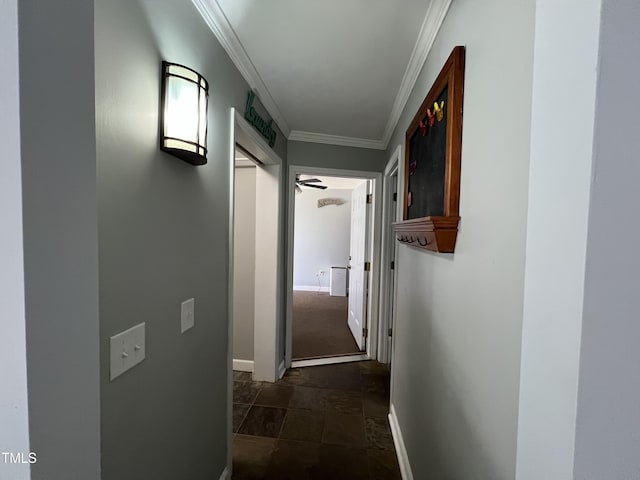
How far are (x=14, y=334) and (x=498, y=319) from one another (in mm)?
970

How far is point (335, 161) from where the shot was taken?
279cm

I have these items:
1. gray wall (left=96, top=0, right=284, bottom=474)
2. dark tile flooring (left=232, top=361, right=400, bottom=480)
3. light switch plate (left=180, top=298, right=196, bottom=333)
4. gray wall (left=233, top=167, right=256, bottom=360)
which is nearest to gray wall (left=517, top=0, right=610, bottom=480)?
gray wall (left=96, top=0, right=284, bottom=474)

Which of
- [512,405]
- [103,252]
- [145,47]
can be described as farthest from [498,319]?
[145,47]

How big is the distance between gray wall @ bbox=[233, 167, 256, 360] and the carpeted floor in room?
86 centimetres

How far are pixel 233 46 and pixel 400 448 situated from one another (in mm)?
2593

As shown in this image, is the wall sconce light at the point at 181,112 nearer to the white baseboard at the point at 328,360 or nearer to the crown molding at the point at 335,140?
the crown molding at the point at 335,140

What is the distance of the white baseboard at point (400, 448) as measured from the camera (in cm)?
153

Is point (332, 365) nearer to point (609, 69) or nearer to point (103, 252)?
point (103, 252)

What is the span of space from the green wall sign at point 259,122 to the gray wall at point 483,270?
42.8 inches

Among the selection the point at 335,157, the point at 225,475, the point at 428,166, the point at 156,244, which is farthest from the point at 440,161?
the point at 225,475

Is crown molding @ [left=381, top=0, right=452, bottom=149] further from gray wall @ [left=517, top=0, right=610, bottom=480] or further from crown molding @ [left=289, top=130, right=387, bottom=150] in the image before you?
gray wall @ [left=517, top=0, right=610, bottom=480]

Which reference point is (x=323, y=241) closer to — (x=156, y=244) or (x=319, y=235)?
(x=319, y=235)

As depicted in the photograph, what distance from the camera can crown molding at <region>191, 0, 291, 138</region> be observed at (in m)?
1.17

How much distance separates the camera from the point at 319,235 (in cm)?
652
